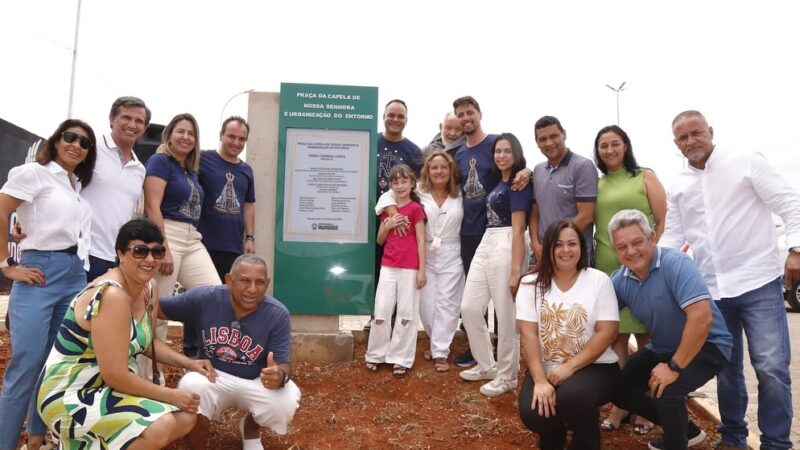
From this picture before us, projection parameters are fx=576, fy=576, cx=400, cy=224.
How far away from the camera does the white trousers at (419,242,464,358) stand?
497 cm

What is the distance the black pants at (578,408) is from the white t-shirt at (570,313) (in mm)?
132

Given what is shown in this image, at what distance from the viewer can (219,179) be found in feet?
15.6

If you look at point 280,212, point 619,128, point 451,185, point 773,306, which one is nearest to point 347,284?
point 280,212

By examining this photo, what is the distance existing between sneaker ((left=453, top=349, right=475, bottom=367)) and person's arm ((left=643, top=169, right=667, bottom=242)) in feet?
6.35

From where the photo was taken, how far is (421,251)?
16.2 feet

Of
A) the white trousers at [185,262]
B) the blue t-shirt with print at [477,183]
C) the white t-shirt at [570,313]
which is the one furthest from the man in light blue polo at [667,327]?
the white trousers at [185,262]

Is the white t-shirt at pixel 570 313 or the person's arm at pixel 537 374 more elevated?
the white t-shirt at pixel 570 313

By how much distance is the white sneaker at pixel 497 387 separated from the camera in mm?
4473

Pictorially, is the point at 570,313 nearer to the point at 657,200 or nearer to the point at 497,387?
the point at 657,200

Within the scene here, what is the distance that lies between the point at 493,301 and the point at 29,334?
310 centimetres

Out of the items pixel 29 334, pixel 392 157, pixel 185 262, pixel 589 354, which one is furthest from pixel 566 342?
pixel 29 334

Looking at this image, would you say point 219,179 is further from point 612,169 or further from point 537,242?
point 612,169

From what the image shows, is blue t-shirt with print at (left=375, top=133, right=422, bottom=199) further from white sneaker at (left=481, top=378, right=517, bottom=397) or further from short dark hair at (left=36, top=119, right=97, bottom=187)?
short dark hair at (left=36, top=119, right=97, bottom=187)

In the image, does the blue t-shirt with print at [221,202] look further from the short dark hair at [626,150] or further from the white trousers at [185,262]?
the short dark hair at [626,150]
